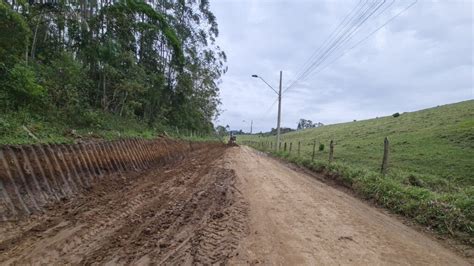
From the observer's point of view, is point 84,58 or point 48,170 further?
point 84,58

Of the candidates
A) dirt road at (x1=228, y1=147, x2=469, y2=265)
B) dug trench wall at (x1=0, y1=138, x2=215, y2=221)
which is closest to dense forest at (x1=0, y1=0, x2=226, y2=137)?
dug trench wall at (x1=0, y1=138, x2=215, y2=221)

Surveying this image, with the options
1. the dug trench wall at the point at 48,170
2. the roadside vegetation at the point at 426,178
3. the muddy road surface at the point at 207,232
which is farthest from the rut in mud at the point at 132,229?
the roadside vegetation at the point at 426,178

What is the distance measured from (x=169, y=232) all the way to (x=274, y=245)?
1.38m

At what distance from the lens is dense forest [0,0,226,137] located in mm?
8484

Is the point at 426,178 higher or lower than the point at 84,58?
lower

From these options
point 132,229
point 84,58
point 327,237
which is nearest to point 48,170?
point 132,229

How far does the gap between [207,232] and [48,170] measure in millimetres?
3393

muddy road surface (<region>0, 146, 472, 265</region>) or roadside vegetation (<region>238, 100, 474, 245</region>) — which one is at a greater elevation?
roadside vegetation (<region>238, 100, 474, 245</region>)

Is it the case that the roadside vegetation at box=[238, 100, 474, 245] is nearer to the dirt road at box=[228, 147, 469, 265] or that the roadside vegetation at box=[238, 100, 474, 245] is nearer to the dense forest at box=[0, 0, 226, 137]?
the dirt road at box=[228, 147, 469, 265]

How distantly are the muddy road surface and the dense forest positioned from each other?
4746 millimetres

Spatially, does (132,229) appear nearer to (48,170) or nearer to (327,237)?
(48,170)

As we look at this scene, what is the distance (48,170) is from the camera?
559 centimetres

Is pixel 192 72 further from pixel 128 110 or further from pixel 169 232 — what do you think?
pixel 169 232

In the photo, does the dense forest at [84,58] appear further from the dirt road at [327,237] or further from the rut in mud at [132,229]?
the dirt road at [327,237]
